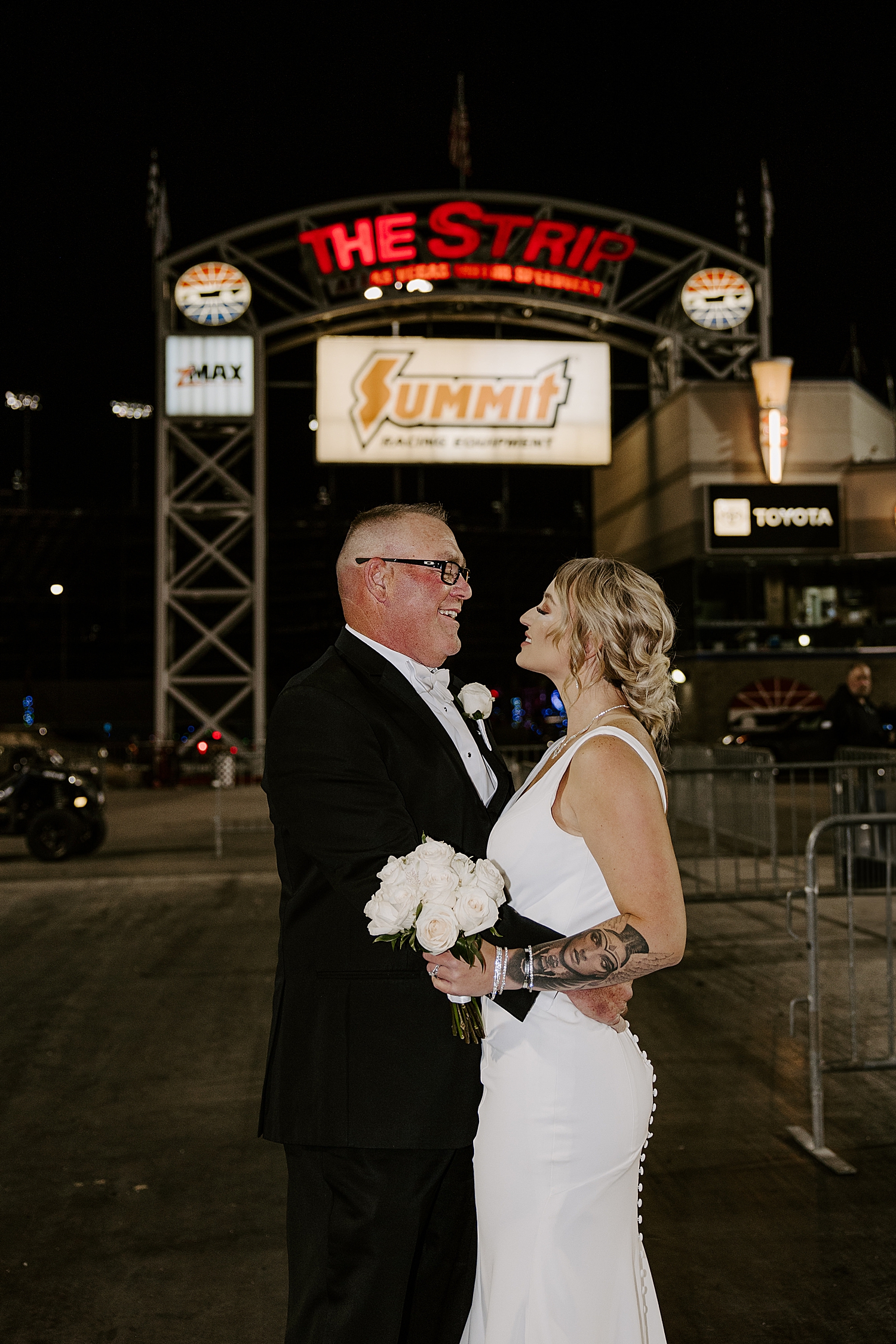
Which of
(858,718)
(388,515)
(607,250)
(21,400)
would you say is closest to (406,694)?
(388,515)

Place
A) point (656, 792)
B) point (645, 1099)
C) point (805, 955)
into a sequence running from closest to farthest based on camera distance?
1. point (656, 792)
2. point (645, 1099)
3. point (805, 955)

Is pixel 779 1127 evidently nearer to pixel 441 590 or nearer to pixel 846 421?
pixel 441 590

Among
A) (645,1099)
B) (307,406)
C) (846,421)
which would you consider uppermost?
(307,406)

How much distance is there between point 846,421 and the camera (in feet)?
81.9

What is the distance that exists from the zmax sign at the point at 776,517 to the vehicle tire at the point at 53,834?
54.9 feet

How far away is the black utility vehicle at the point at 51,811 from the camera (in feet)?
42.3

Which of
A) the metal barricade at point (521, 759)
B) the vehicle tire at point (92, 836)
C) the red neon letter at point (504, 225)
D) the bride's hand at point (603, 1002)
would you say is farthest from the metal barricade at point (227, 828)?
the red neon letter at point (504, 225)

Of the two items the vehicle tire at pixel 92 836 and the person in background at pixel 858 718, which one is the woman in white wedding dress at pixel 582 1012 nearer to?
the person in background at pixel 858 718

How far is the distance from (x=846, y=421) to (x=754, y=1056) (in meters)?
22.1

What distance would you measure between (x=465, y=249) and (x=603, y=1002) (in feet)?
77.5

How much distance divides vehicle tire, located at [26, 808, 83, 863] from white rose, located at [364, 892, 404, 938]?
1169 cm

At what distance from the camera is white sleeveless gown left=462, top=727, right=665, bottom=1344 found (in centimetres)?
244

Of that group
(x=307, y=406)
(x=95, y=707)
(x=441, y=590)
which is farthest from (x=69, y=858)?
(x=307, y=406)

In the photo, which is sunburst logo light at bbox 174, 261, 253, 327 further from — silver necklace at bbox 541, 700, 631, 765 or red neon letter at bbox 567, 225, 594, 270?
silver necklace at bbox 541, 700, 631, 765
